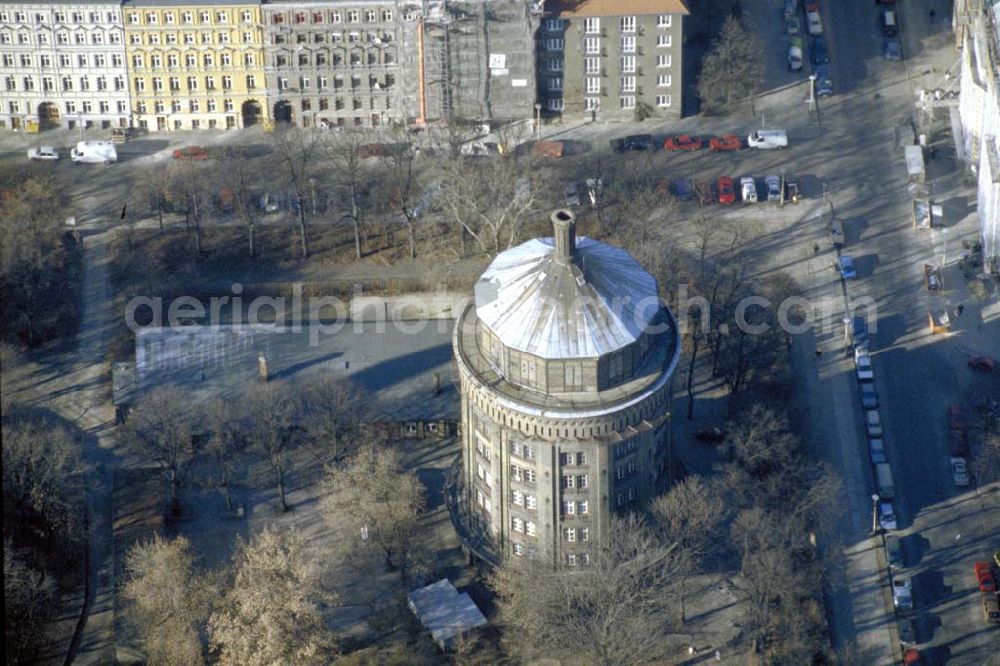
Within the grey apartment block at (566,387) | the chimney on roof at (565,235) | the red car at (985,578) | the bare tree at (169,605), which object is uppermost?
the chimney on roof at (565,235)

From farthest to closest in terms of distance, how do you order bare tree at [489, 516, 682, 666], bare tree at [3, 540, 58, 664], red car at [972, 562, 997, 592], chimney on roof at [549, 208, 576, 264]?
red car at [972, 562, 997, 592], bare tree at [3, 540, 58, 664], bare tree at [489, 516, 682, 666], chimney on roof at [549, 208, 576, 264]

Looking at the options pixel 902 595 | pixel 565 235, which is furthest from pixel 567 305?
pixel 902 595

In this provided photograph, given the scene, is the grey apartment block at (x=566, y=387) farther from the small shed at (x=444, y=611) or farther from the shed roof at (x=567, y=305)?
the small shed at (x=444, y=611)

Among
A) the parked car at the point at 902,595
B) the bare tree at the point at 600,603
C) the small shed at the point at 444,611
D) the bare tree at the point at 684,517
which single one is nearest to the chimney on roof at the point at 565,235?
the bare tree at the point at 684,517

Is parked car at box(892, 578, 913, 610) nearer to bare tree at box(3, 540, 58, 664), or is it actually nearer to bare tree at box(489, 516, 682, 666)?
bare tree at box(489, 516, 682, 666)

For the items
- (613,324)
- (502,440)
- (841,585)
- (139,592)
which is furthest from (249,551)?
(841,585)

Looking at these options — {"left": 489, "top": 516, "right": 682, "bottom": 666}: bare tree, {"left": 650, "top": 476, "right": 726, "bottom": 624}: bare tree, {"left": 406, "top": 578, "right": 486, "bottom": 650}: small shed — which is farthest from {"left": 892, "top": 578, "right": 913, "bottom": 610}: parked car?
{"left": 406, "top": 578, "right": 486, "bottom": 650}: small shed

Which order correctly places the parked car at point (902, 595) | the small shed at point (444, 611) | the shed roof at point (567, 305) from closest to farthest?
the shed roof at point (567, 305) → the small shed at point (444, 611) → the parked car at point (902, 595)

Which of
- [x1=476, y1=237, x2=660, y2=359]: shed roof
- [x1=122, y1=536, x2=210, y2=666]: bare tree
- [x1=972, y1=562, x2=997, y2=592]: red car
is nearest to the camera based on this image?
[x1=122, y1=536, x2=210, y2=666]: bare tree
